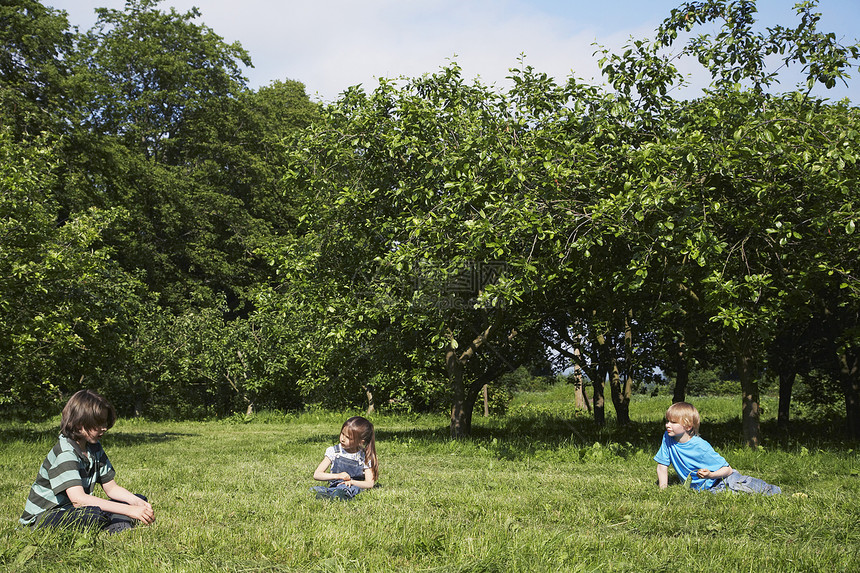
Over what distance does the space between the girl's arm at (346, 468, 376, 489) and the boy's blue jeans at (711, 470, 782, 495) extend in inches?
134

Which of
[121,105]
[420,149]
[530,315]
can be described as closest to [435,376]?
[530,315]

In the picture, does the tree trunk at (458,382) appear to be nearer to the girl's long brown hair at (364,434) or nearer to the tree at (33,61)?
the girl's long brown hair at (364,434)

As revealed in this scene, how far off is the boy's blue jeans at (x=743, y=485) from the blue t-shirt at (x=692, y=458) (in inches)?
4.6

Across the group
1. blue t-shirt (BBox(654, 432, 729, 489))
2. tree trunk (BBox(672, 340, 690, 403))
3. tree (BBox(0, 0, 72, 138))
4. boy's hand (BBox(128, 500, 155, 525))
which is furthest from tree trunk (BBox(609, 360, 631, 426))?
tree (BBox(0, 0, 72, 138))

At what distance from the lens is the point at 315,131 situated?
13.2m

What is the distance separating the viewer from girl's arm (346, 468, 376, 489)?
22.9 feet

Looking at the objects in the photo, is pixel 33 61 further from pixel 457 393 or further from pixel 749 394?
pixel 749 394

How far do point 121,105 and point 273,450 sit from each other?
79.4ft

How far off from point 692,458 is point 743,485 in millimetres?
559

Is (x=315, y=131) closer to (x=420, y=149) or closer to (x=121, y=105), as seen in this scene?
(x=420, y=149)

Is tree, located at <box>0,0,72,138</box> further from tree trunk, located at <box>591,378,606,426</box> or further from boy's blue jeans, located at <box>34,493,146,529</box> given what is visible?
boy's blue jeans, located at <box>34,493,146,529</box>

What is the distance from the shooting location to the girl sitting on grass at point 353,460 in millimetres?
6981

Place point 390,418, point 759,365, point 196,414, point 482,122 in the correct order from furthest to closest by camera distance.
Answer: point 196,414 → point 390,418 → point 759,365 → point 482,122

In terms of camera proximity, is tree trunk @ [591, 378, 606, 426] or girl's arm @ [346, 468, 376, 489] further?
tree trunk @ [591, 378, 606, 426]
